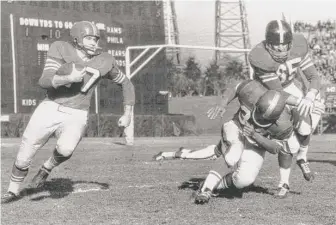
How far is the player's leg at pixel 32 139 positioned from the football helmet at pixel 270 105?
6.36 feet

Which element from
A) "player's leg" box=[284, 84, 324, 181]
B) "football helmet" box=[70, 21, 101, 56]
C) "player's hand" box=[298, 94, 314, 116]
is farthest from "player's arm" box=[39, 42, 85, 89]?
"player's leg" box=[284, 84, 324, 181]

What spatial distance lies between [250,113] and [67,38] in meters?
13.9

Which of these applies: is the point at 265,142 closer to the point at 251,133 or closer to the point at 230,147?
the point at 251,133

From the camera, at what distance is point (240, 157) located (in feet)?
20.5

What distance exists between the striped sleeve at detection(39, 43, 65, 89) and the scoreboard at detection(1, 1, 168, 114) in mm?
12888

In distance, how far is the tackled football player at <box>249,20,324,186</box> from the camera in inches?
238

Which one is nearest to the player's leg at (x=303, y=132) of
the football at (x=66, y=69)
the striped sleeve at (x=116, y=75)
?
the striped sleeve at (x=116, y=75)

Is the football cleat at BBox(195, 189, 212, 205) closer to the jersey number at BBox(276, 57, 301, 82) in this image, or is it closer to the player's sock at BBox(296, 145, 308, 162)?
the jersey number at BBox(276, 57, 301, 82)

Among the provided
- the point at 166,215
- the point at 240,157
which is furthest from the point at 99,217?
the point at 240,157

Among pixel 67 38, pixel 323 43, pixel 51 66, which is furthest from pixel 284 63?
pixel 323 43

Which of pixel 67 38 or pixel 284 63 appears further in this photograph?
pixel 67 38

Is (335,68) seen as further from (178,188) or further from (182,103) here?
(178,188)

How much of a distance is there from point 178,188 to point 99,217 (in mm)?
1964

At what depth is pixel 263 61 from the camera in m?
6.12
